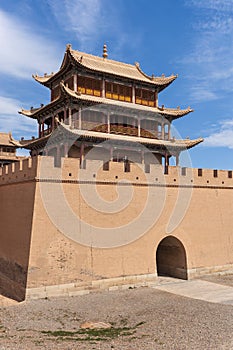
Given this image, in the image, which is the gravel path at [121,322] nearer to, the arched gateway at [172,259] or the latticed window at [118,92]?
the arched gateway at [172,259]

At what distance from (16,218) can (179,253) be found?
679cm

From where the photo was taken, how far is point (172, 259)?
14578 mm

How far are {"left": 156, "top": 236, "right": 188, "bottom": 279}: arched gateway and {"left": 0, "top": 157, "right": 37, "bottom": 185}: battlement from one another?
250 inches

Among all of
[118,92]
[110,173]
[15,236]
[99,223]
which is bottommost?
[15,236]

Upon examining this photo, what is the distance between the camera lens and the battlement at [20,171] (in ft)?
38.0

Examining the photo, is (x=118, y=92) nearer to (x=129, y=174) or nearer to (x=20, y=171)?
(x=129, y=174)

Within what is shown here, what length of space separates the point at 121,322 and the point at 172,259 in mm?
6530

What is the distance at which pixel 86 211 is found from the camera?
467 inches

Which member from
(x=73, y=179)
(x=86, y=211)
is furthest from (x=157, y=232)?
(x=73, y=179)

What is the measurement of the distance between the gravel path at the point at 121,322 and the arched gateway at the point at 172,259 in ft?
8.95

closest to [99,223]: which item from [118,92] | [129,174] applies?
[129,174]

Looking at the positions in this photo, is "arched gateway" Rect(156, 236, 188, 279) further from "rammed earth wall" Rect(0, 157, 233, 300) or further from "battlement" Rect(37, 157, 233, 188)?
"battlement" Rect(37, 157, 233, 188)

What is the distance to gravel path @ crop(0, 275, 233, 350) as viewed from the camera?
6637 mm

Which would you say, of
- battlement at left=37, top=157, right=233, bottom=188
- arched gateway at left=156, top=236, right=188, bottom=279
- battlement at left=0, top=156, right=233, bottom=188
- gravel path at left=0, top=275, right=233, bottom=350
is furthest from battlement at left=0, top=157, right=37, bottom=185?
arched gateway at left=156, top=236, right=188, bottom=279
